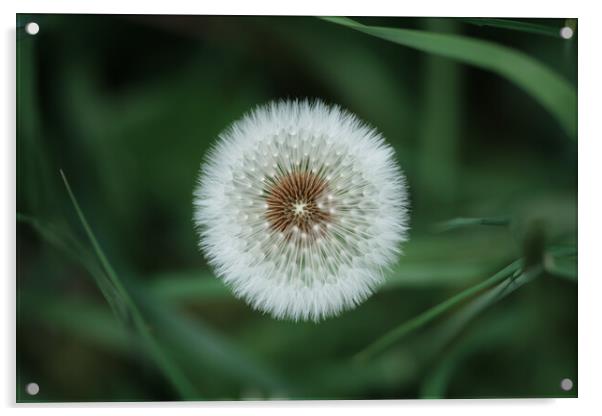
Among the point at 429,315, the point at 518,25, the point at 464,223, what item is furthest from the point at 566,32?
the point at 429,315

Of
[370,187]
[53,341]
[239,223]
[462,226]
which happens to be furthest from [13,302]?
[462,226]

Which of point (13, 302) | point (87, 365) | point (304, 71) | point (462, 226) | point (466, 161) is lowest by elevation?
point (87, 365)

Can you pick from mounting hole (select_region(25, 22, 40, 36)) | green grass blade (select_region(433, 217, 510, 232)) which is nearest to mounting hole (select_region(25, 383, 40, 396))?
mounting hole (select_region(25, 22, 40, 36))

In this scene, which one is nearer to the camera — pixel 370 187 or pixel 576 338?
pixel 370 187

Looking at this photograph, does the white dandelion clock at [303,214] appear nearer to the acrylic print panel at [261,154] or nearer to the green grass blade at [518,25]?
the acrylic print panel at [261,154]

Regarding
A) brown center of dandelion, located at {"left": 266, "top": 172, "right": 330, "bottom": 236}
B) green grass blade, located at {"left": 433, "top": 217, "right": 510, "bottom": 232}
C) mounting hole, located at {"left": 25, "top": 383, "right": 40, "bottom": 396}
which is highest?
brown center of dandelion, located at {"left": 266, "top": 172, "right": 330, "bottom": 236}

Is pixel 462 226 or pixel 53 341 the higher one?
pixel 462 226

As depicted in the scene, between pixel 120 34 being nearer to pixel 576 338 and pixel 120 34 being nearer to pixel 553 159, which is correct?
pixel 553 159

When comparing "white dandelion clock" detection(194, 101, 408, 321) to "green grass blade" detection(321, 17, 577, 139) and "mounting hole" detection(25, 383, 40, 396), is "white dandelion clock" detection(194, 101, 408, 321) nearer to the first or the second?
"green grass blade" detection(321, 17, 577, 139)
